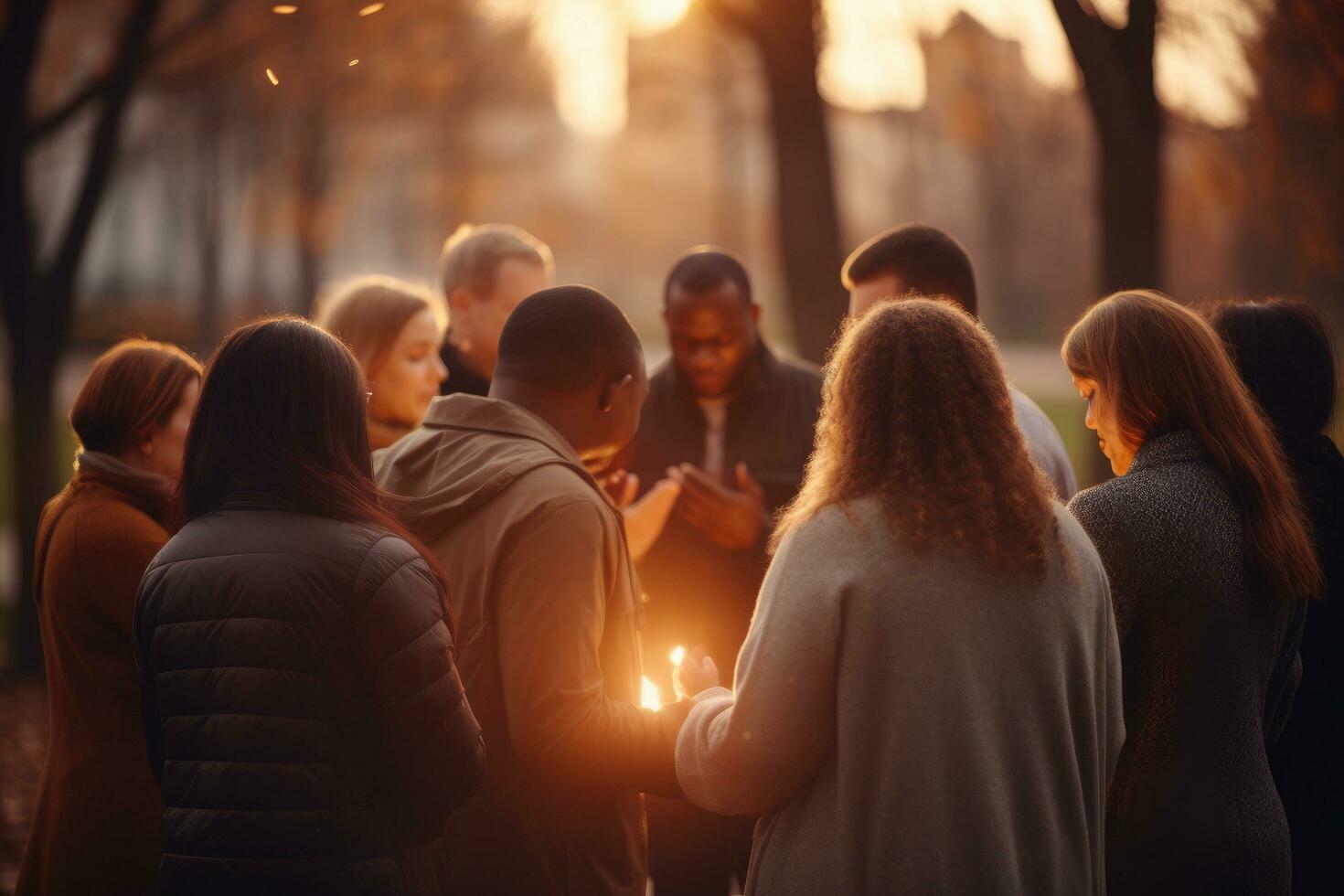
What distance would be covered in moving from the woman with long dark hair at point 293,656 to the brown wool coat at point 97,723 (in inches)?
31.2

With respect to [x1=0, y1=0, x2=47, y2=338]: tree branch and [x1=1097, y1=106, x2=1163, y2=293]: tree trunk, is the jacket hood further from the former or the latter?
[x1=0, y1=0, x2=47, y2=338]: tree branch

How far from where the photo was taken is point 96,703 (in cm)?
358

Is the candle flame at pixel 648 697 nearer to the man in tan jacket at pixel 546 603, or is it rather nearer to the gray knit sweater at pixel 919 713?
the man in tan jacket at pixel 546 603

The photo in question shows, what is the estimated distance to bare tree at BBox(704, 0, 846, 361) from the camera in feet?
28.6

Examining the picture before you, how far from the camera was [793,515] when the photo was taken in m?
2.68

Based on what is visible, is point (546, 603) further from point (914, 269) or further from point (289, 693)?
point (914, 269)

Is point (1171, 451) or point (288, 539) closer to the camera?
point (288, 539)

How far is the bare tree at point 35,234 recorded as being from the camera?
8.97 m

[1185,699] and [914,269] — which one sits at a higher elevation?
[914,269]

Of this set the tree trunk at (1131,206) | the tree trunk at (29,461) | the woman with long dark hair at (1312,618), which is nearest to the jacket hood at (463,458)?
the woman with long dark hair at (1312,618)

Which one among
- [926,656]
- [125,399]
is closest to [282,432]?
[125,399]

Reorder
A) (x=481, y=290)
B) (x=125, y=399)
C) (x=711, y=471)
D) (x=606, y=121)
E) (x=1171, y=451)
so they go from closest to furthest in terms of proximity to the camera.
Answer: (x=1171, y=451)
(x=125, y=399)
(x=711, y=471)
(x=481, y=290)
(x=606, y=121)

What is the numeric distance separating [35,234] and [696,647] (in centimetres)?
778

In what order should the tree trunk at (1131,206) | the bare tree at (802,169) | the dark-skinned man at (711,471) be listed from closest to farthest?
the dark-skinned man at (711,471) < the tree trunk at (1131,206) < the bare tree at (802,169)
